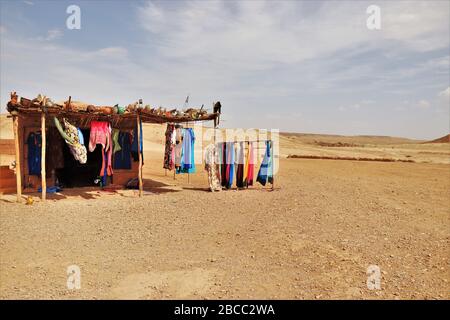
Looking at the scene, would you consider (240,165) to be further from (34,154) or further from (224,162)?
(34,154)

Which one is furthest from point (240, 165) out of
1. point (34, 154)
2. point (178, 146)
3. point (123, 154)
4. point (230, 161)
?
point (34, 154)

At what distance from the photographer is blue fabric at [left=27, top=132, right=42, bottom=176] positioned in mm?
12289

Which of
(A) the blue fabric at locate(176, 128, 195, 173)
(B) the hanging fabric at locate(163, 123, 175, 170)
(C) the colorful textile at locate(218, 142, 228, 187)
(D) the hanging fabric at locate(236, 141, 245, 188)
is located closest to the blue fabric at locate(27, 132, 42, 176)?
(B) the hanging fabric at locate(163, 123, 175, 170)

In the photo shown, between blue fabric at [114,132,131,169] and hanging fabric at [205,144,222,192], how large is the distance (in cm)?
329

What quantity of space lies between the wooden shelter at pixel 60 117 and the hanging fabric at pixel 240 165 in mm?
1478

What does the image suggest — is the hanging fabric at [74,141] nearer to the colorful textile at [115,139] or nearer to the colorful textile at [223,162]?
the colorful textile at [115,139]

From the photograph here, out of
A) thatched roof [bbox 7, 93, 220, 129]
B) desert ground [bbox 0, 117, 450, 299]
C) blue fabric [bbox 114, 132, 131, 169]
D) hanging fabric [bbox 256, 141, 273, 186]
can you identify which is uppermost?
thatched roof [bbox 7, 93, 220, 129]

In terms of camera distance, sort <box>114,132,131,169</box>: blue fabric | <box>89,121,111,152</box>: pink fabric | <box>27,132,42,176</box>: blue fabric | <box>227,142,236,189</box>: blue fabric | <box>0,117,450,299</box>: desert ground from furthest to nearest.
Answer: <box>114,132,131,169</box>: blue fabric < <box>227,142,236,189</box>: blue fabric < <box>27,132,42,176</box>: blue fabric < <box>89,121,111,152</box>: pink fabric < <box>0,117,450,299</box>: desert ground

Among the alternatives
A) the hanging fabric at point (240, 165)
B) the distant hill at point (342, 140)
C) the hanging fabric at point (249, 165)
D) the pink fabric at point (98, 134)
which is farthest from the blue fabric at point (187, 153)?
the distant hill at point (342, 140)

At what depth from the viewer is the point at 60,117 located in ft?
37.1

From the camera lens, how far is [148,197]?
11805 millimetres

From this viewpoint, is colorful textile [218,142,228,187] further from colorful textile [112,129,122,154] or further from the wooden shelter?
colorful textile [112,129,122,154]
